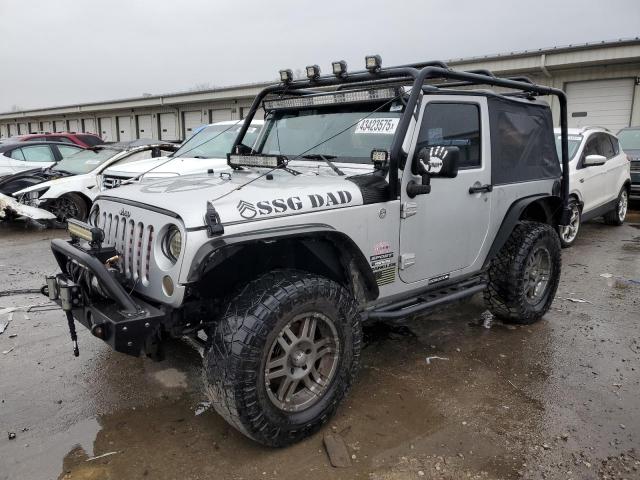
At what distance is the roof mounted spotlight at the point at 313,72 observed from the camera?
4141mm

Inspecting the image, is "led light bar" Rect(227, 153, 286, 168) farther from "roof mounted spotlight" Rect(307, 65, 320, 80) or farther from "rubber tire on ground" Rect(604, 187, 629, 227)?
"rubber tire on ground" Rect(604, 187, 629, 227)

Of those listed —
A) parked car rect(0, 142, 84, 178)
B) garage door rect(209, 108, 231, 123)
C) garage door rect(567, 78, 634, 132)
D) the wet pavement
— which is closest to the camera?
the wet pavement

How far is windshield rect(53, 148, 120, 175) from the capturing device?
10.1 meters

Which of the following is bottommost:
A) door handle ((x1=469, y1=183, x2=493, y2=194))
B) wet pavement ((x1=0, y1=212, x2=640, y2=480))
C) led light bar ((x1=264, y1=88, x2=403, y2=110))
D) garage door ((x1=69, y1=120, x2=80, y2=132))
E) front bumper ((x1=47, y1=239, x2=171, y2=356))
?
wet pavement ((x1=0, y1=212, x2=640, y2=480))

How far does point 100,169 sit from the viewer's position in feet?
32.3

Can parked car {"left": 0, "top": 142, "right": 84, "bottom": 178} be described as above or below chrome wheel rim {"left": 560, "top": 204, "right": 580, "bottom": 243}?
above

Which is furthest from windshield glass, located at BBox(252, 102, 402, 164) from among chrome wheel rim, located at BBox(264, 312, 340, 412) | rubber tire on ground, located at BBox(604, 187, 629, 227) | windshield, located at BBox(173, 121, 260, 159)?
rubber tire on ground, located at BBox(604, 187, 629, 227)

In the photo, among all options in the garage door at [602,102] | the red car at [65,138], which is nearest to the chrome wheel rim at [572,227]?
the garage door at [602,102]

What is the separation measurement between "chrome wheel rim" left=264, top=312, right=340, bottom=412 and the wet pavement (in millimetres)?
285

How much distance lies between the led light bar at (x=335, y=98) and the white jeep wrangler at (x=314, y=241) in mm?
10

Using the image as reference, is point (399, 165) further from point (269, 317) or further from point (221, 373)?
point (221, 373)

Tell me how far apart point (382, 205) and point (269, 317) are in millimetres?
1115

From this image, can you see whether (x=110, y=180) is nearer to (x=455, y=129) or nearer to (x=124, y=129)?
(x=455, y=129)

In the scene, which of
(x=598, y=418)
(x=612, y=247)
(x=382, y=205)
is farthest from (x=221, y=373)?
(x=612, y=247)
